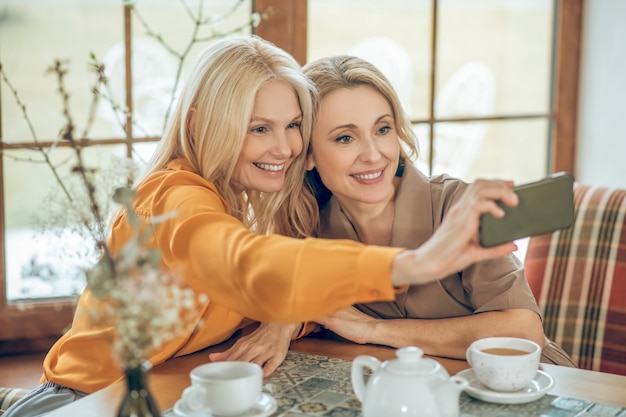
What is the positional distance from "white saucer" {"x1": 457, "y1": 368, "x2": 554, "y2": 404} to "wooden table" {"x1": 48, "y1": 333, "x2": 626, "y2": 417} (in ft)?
0.07

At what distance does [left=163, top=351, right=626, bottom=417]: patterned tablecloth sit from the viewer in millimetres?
1319

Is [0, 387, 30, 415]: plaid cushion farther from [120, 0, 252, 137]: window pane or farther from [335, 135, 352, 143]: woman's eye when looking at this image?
[120, 0, 252, 137]: window pane

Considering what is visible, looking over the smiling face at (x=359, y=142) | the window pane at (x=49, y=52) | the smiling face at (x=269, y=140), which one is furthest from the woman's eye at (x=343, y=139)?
the window pane at (x=49, y=52)

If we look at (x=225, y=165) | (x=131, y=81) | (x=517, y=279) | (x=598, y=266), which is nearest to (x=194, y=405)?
(x=225, y=165)

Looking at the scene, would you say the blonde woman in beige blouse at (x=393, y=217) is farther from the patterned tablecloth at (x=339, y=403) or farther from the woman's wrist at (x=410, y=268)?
the woman's wrist at (x=410, y=268)

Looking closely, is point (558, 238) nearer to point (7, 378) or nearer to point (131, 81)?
point (131, 81)

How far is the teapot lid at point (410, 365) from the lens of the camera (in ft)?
3.86

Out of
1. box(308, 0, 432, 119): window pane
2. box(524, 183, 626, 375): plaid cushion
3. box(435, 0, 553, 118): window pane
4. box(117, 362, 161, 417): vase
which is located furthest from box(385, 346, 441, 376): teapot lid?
box(435, 0, 553, 118): window pane

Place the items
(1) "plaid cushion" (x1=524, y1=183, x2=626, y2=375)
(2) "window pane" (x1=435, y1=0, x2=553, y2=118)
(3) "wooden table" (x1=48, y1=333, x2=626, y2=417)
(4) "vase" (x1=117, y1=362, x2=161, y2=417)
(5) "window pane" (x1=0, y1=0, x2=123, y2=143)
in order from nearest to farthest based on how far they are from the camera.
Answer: (4) "vase" (x1=117, y1=362, x2=161, y2=417), (3) "wooden table" (x1=48, y1=333, x2=626, y2=417), (1) "plaid cushion" (x1=524, y1=183, x2=626, y2=375), (5) "window pane" (x1=0, y1=0, x2=123, y2=143), (2) "window pane" (x1=435, y1=0, x2=553, y2=118)

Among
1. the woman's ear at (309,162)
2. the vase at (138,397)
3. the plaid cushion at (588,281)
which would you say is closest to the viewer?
the vase at (138,397)

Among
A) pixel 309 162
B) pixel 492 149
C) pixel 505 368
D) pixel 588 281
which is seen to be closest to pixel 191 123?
pixel 309 162

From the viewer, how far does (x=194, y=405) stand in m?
1.26

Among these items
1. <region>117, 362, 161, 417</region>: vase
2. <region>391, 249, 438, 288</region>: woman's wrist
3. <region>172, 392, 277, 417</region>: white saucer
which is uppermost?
<region>391, 249, 438, 288</region>: woman's wrist

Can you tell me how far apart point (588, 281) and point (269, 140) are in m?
1.00
